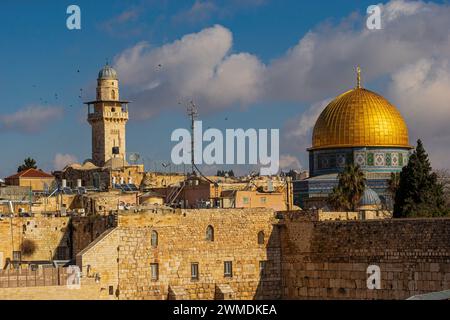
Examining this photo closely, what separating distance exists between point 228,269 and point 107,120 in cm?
3618

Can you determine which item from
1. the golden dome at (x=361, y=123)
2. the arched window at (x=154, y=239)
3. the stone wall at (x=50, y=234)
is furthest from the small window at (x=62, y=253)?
the golden dome at (x=361, y=123)

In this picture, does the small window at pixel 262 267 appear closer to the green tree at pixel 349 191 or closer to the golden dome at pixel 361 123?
the green tree at pixel 349 191

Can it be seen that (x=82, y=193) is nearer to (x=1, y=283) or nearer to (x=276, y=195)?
(x=276, y=195)

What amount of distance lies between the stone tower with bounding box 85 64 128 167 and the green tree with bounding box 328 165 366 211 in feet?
81.3

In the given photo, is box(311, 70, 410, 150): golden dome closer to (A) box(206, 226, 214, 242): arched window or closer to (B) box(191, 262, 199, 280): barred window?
(A) box(206, 226, 214, 242): arched window

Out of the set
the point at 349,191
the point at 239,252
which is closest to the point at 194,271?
the point at 239,252

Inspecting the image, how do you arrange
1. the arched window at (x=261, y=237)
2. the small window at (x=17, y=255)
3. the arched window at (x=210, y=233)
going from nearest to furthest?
1. the small window at (x=17, y=255)
2. the arched window at (x=210, y=233)
3. the arched window at (x=261, y=237)

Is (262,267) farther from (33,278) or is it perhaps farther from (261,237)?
(33,278)

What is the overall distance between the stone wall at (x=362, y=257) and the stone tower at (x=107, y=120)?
34.4m

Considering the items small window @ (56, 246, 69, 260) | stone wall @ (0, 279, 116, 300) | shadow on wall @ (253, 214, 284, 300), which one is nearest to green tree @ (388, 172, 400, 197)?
shadow on wall @ (253, 214, 284, 300)

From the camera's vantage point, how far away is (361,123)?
193ft

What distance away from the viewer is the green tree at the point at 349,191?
1843 inches
